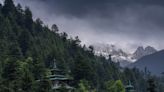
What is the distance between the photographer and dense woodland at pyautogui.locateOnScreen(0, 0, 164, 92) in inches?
3081

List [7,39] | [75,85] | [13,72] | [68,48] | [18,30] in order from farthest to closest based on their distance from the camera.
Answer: [68,48]
[18,30]
[7,39]
[75,85]
[13,72]

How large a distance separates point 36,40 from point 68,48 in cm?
2240

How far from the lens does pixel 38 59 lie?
9300cm

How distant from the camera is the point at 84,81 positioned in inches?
3834

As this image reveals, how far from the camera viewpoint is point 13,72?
269 ft

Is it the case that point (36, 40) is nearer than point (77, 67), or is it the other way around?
point (77, 67)

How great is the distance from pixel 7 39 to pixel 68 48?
3818 centimetres

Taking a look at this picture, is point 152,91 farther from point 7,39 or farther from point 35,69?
point 7,39

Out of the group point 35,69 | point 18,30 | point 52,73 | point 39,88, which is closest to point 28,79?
point 39,88

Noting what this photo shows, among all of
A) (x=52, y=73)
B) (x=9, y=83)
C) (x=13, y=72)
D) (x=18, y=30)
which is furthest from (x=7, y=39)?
(x=9, y=83)

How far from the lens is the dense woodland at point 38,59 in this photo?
7825cm

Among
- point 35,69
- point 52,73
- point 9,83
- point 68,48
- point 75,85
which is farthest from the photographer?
point 68,48

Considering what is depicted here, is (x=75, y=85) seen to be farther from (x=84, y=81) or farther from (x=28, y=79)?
(x=28, y=79)

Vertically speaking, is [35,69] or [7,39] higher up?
[7,39]
